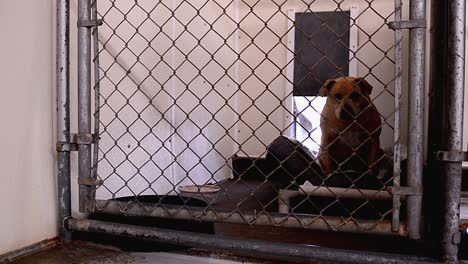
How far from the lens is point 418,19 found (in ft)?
3.68

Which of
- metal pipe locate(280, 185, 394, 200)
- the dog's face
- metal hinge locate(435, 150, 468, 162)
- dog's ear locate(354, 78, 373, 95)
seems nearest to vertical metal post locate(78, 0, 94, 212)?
metal pipe locate(280, 185, 394, 200)

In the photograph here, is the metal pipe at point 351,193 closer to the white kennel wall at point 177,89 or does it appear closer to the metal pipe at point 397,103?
the metal pipe at point 397,103

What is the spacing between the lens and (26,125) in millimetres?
1407

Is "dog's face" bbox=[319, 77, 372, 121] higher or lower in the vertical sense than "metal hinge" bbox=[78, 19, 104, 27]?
lower

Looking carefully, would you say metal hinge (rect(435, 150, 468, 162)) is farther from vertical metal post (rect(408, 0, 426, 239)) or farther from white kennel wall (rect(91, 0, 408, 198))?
white kennel wall (rect(91, 0, 408, 198))

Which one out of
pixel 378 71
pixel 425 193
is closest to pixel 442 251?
pixel 425 193

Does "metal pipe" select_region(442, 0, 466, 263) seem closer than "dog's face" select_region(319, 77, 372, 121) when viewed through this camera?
Yes

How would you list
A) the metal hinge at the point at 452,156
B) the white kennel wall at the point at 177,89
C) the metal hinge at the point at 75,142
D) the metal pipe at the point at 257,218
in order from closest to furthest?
the metal hinge at the point at 452,156
the metal pipe at the point at 257,218
the metal hinge at the point at 75,142
the white kennel wall at the point at 177,89

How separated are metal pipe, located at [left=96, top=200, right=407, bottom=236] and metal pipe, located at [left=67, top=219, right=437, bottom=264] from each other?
5 centimetres

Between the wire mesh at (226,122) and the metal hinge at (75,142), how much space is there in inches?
1.8

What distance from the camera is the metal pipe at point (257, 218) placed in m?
1.20

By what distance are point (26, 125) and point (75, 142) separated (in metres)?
0.16

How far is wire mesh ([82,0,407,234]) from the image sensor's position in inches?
59.7

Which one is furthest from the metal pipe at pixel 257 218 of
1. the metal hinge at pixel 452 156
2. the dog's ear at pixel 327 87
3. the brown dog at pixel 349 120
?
the dog's ear at pixel 327 87
